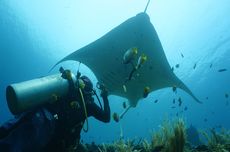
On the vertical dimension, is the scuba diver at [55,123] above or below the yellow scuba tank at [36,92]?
below

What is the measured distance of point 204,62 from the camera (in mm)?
42500

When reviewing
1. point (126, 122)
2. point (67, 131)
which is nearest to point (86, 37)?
point (67, 131)

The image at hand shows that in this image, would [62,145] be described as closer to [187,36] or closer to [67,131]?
[67,131]

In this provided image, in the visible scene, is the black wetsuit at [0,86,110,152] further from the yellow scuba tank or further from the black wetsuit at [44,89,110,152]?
the yellow scuba tank

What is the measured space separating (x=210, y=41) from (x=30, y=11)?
26.2 metres

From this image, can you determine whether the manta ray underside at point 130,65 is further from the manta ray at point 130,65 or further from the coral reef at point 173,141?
the coral reef at point 173,141

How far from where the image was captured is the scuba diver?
3582 mm

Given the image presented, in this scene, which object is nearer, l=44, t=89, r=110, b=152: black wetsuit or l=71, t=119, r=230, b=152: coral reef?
l=44, t=89, r=110, b=152: black wetsuit

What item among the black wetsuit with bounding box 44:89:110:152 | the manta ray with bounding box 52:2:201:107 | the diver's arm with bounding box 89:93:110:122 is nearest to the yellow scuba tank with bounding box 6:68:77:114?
the black wetsuit with bounding box 44:89:110:152

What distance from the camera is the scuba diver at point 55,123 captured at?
3582mm

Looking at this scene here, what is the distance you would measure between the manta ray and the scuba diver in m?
2.95

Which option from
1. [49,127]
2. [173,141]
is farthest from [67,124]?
[173,141]

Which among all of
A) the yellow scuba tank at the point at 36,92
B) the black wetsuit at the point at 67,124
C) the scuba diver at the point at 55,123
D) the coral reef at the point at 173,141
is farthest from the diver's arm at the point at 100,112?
the coral reef at the point at 173,141

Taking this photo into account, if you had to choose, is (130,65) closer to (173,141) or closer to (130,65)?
(130,65)
